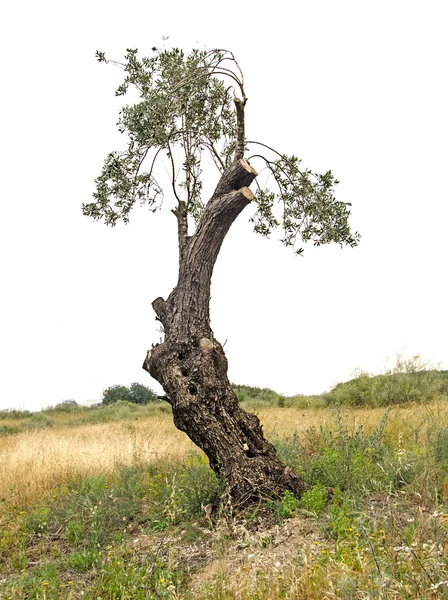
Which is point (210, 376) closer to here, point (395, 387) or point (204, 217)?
point (204, 217)

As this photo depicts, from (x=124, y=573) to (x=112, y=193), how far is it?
6.49 meters

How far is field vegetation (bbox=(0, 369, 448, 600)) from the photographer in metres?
4.25

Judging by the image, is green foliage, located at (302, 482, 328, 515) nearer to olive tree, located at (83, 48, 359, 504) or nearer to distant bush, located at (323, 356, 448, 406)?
olive tree, located at (83, 48, 359, 504)

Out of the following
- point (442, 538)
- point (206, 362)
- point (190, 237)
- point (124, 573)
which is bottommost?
point (124, 573)

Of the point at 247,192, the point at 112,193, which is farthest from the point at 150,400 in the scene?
the point at 247,192

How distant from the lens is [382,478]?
690 cm

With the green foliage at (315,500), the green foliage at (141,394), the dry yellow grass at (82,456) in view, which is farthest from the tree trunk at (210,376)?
the green foliage at (141,394)

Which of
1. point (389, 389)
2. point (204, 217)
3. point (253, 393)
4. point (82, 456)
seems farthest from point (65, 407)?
point (204, 217)

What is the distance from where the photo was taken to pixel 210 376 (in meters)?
6.73

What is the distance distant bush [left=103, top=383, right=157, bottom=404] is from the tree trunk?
1028 inches

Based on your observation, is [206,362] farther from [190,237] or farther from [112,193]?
[112,193]

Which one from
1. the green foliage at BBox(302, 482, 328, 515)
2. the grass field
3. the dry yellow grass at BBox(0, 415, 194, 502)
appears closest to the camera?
the grass field

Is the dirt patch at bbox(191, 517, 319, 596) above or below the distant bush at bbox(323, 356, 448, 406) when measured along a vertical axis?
below

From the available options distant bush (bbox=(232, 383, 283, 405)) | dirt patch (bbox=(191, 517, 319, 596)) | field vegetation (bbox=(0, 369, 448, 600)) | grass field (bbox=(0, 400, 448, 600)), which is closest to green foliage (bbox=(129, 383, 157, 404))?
distant bush (bbox=(232, 383, 283, 405))
